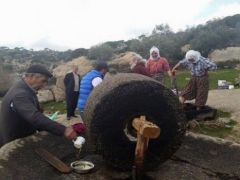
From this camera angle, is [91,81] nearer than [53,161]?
No

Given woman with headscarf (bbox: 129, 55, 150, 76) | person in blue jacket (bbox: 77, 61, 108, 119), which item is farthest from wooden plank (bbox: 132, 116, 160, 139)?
woman with headscarf (bbox: 129, 55, 150, 76)

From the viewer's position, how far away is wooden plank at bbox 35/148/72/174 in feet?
15.1

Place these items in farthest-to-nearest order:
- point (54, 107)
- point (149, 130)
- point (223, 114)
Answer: point (54, 107), point (223, 114), point (149, 130)

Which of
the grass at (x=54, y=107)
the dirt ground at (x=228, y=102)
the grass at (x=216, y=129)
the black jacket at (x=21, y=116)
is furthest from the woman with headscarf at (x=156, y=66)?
the black jacket at (x=21, y=116)

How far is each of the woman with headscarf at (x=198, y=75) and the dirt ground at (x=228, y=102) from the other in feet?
2.94

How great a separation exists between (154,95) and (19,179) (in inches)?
61.4

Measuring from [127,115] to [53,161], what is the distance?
1053 millimetres

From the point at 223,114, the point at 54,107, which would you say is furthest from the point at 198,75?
the point at 54,107

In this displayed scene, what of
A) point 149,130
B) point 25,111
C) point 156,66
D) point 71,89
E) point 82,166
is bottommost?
point 82,166

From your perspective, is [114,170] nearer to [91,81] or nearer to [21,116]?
[21,116]

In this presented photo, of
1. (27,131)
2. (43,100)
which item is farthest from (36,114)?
(43,100)

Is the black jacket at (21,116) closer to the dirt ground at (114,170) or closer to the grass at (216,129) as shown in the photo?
the dirt ground at (114,170)

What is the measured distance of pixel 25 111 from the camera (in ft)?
14.8

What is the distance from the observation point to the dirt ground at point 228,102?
30.4 ft
